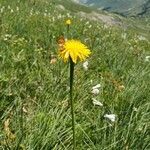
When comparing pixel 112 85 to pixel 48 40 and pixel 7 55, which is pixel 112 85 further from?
pixel 48 40

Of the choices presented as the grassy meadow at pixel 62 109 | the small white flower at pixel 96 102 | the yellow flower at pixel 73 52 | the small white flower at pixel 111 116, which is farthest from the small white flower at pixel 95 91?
the yellow flower at pixel 73 52

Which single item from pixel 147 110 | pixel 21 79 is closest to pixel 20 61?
pixel 21 79

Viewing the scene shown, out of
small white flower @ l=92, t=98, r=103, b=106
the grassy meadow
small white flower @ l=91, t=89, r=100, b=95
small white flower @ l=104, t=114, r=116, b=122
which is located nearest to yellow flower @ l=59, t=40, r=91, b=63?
the grassy meadow

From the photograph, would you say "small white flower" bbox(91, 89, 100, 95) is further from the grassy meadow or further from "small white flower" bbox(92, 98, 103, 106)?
"small white flower" bbox(92, 98, 103, 106)

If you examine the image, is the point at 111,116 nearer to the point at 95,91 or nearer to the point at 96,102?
the point at 96,102

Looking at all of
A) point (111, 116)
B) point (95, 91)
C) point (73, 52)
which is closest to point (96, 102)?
point (95, 91)

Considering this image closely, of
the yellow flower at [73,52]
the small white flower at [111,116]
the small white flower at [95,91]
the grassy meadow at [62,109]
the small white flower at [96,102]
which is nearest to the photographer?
the yellow flower at [73,52]

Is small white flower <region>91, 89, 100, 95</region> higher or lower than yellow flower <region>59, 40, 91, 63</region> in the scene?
lower

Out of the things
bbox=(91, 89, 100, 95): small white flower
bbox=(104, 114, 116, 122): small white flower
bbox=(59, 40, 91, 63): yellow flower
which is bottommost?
bbox=(91, 89, 100, 95): small white flower

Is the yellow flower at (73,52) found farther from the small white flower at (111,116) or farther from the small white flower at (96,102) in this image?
the small white flower at (96,102)

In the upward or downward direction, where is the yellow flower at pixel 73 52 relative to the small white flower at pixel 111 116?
upward
